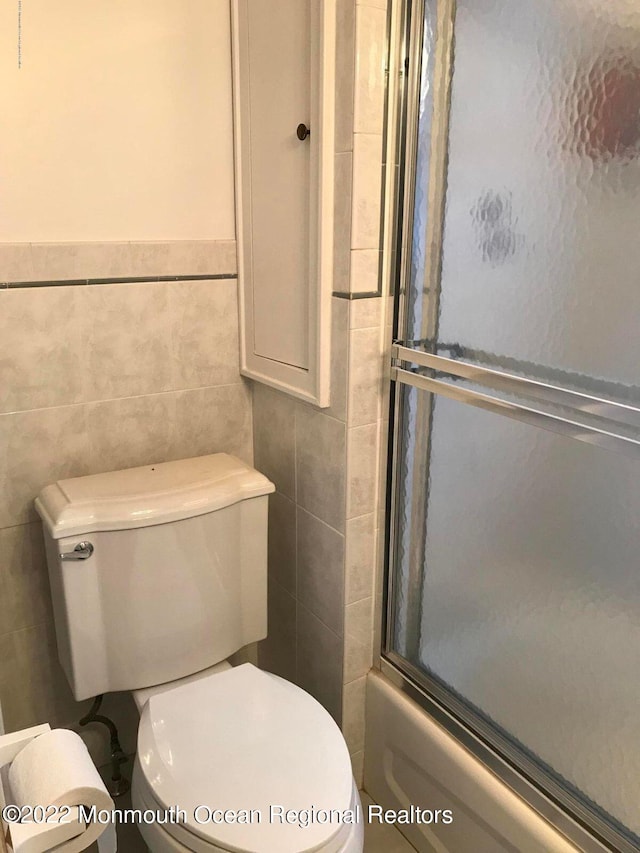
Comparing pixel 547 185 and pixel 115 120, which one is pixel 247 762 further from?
pixel 115 120

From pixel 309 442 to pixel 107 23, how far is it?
0.95m

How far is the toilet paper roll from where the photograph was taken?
2.15ft

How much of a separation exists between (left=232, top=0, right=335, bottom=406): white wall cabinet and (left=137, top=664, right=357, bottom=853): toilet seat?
62 cm

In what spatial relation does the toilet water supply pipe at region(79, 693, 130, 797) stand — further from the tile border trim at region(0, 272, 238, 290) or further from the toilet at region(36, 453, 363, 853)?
the tile border trim at region(0, 272, 238, 290)

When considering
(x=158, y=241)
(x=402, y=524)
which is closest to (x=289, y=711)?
(x=402, y=524)

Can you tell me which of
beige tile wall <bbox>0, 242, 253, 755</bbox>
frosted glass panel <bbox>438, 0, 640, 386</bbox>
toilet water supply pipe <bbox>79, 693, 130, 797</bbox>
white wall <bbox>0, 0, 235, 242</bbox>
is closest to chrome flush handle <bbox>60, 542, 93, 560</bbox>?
beige tile wall <bbox>0, 242, 253, 755</bbox>

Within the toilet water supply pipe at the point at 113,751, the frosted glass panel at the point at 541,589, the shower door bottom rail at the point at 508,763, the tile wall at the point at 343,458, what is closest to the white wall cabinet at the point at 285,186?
the tile wall at the point at 343,458

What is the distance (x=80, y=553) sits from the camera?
1347 millimetres

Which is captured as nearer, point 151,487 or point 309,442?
point 151,487

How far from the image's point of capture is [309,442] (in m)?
1.56

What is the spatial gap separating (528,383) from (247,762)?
0.80m

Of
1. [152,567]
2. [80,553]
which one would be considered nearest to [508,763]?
[152,567]

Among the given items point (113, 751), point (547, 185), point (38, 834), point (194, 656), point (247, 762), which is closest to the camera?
point (38, 834)

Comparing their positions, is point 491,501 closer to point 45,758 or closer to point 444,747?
point 444,747
